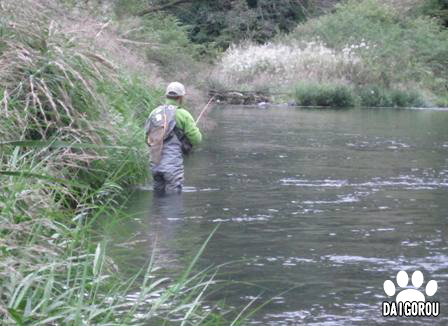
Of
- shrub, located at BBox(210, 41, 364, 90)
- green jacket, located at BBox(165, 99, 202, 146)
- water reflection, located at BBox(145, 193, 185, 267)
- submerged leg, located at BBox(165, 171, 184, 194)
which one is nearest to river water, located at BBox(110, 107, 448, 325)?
water reflection, located at BBox(145, 193, 185, 267)

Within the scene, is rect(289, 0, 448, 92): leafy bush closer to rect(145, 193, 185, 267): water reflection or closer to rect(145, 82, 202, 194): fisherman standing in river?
rect(145, 82, 202, 194): fisherman standing in river

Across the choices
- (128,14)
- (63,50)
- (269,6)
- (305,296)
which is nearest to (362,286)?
(305,296)

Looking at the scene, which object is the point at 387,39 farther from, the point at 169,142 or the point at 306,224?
the point at 306,224

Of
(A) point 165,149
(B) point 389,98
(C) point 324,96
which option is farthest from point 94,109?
(B) point 389,98

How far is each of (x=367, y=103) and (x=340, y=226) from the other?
1110 inches

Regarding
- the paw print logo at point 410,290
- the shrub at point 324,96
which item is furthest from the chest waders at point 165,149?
the shrub at point 324,96

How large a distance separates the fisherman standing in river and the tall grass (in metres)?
0.29

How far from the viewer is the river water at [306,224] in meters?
7.49

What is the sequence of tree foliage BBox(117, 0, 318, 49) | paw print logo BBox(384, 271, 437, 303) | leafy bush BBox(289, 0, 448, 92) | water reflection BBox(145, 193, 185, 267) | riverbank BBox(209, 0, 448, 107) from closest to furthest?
paw print logo BBox(384, 271, 437, 303), water reflection BBox(145, 193, 185, 267), riverbank BBox(209, 0, 448, 107), leafy bush BBox(289, 0, 448, 92), tree foliage BBox(117, 0, 318, 49)

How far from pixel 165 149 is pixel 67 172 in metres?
4.03

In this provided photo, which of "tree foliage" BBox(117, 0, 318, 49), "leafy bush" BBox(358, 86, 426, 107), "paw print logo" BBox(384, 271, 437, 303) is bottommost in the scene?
"paw print logo" BBox(384, 271, 437, 303)

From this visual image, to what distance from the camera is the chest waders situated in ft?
40.5

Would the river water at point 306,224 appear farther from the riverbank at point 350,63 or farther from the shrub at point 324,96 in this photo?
the riverbank at point 350,63

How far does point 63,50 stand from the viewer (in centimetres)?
1066
